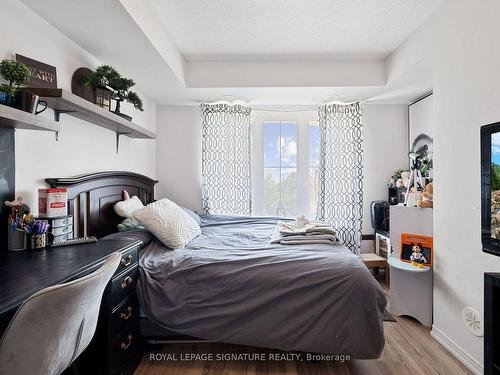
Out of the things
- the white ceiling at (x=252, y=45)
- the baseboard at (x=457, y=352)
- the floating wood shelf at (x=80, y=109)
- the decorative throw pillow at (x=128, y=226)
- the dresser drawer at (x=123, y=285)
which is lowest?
the baseboard at (x=457, y=352)

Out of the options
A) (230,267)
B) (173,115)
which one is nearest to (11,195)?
(230,267)

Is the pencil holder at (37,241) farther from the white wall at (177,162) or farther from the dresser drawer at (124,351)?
the white wall at (177,162)

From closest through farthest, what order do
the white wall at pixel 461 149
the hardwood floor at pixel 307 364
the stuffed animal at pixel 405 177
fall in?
1. the white wall at pixel 461 149
2. the hardwood floor at pixel 307 364
3. the stuffed animal at pixel 405 177

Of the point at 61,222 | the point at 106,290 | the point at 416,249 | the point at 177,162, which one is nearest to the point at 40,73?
the point at 61,222

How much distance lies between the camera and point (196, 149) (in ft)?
11.8

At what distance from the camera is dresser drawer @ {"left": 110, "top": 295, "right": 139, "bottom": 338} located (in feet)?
4.59

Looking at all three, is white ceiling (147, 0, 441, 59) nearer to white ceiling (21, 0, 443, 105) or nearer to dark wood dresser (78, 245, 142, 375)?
white ceiling (21, 0, 443, 105)

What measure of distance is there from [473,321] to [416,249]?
653 mm

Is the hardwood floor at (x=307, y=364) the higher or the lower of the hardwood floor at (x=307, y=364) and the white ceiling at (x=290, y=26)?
the lower

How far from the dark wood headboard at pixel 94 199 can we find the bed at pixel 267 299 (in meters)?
0.02

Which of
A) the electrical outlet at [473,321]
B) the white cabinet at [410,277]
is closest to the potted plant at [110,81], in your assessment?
the white cabinet at [410,277]

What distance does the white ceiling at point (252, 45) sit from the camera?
1854 millimetres

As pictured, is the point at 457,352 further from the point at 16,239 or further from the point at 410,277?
the point at 16,239

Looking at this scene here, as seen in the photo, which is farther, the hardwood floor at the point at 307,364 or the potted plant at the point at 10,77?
the hardwood floor at the point at 307,364
